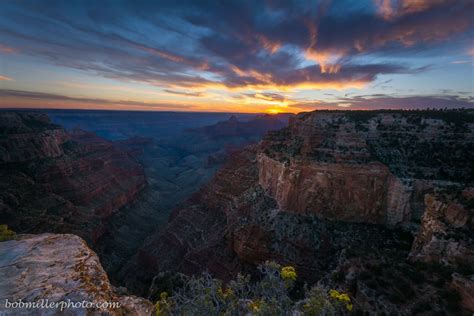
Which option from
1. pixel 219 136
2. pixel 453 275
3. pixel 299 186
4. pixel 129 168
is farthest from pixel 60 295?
pixel 219 136

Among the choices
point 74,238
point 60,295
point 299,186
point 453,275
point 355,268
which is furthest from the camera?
point 299,186

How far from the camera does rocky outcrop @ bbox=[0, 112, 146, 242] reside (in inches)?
1673

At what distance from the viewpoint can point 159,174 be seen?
121625 millimetres

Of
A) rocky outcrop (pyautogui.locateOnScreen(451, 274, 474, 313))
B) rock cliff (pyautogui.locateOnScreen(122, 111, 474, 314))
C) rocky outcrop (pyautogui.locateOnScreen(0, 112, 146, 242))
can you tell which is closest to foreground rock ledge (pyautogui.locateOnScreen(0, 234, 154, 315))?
rocky outcrop (pyautogui.locateOnScreen(451, 274, 474, 313))

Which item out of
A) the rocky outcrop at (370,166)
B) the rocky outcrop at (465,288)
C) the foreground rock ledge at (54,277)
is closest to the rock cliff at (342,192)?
the rocky outcrop at (370,166)

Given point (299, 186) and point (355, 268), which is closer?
point (355, 268)

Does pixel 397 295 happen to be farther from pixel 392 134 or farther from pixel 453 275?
pixel 392 134

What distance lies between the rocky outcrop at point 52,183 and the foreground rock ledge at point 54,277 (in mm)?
32251

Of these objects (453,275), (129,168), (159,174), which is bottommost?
(159,174)

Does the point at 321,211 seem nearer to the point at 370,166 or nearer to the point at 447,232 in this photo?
the point at 370,166

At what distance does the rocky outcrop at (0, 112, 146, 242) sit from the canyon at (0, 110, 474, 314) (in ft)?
0.89

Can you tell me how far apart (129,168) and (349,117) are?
78379 millimetres

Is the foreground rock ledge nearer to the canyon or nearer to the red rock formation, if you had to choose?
the canyon

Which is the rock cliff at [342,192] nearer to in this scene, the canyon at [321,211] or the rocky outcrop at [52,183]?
the canyon at [321,211]
